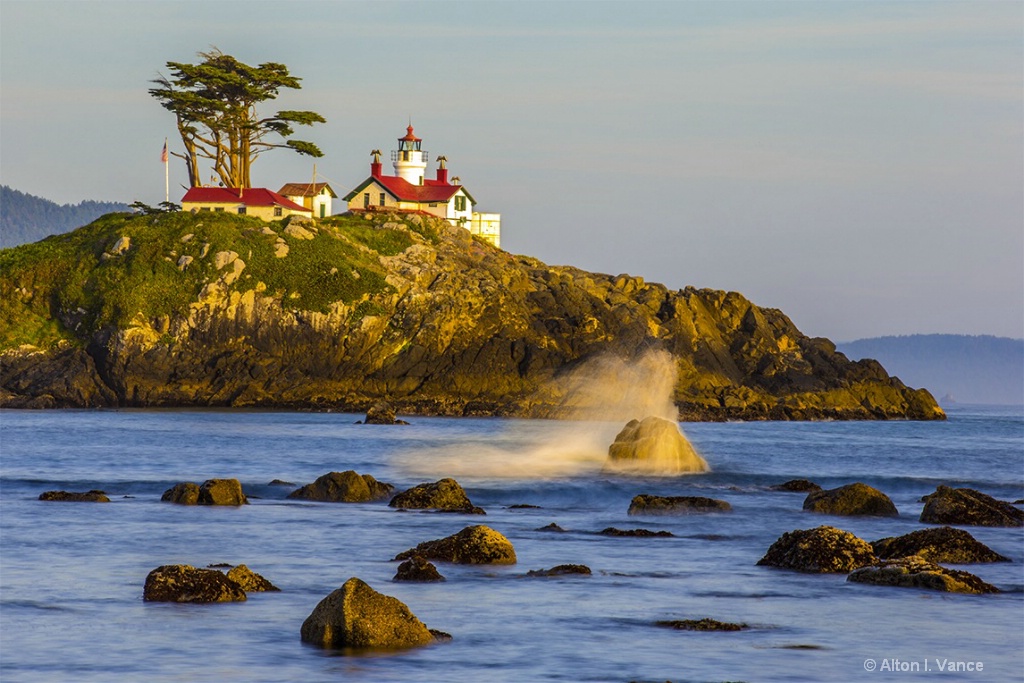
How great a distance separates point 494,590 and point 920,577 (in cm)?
617

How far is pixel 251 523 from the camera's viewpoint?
89.7 ft

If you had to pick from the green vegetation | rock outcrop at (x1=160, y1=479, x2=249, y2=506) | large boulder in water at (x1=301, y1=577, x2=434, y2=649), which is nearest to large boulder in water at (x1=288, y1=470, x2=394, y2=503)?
rock outcrop at (x1=160, y1=479, x2=249, y2=506)

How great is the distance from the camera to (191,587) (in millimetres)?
18094

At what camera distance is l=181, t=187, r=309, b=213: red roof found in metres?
107

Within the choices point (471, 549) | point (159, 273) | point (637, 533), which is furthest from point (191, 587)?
point (159, 273)

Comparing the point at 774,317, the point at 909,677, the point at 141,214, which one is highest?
the point at 141,214

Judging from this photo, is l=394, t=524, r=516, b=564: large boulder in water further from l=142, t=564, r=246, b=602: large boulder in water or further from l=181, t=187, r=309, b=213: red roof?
l=181, t=187, r=309, b=213: red roof

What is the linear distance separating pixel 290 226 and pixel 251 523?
75.7 metres

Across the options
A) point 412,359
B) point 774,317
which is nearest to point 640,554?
point 412,359

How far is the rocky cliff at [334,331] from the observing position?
290 ft

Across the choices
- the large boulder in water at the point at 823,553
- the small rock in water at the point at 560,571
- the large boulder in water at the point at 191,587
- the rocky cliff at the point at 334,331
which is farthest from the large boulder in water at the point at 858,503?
the rocky cliff at the point at 334,331

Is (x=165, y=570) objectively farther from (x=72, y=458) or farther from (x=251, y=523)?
(x=72, y=458)

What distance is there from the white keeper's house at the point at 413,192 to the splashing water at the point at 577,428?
26.7m

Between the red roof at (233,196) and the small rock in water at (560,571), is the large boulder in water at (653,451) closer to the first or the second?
the small rock in water at (560,571)
